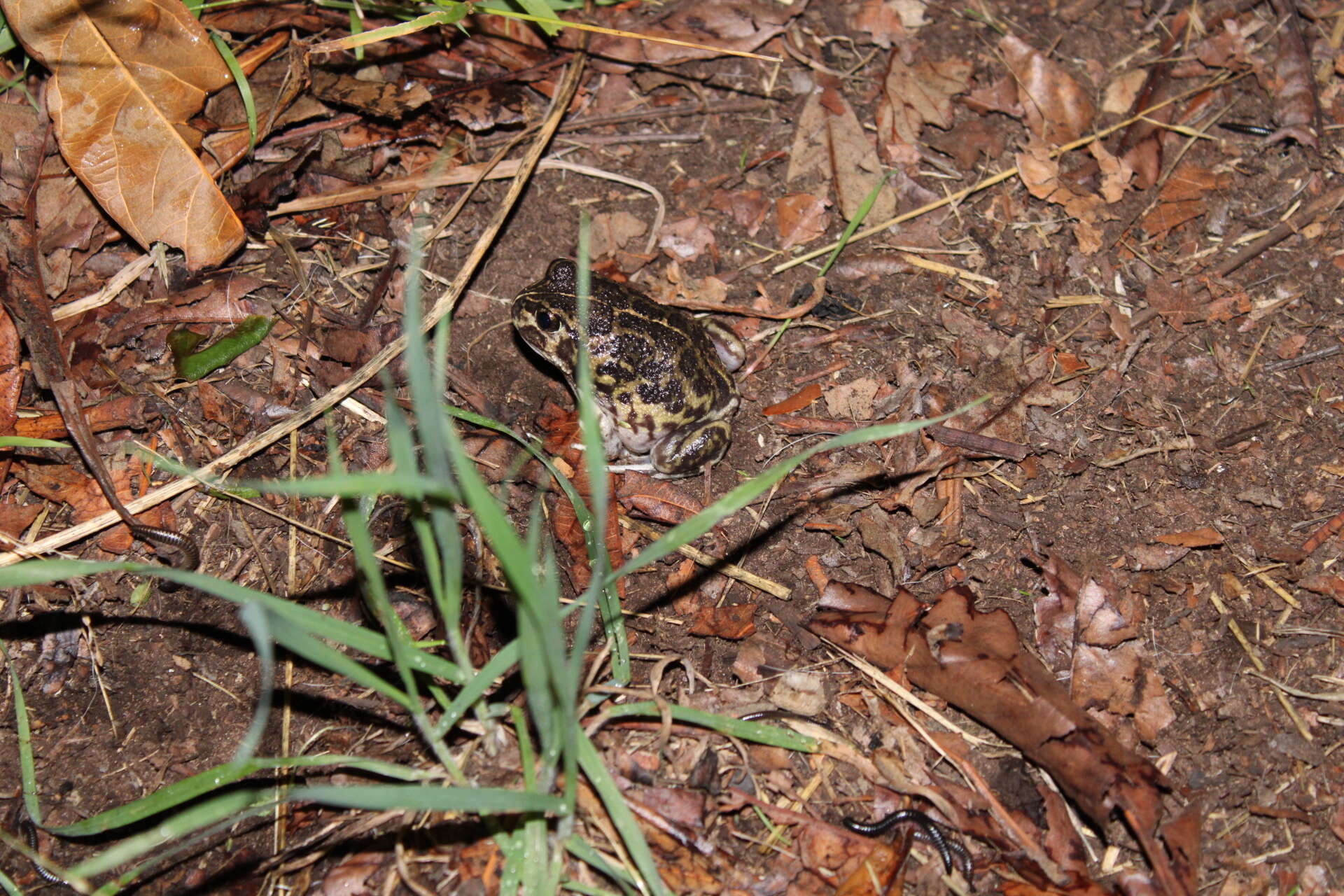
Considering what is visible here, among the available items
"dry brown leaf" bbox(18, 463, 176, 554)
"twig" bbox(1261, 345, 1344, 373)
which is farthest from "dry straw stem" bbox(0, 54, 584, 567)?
"twig" bbox(1261, 345, 1344, 373)

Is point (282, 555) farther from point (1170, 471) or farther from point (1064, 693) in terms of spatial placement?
point (1170, 471)

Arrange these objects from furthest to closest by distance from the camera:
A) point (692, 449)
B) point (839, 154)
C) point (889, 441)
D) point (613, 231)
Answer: point (839, 154) < point (613, 231) < point (889, 441) < point (692, 449)

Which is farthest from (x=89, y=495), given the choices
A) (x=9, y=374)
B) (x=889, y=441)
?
(x=889, y=441)

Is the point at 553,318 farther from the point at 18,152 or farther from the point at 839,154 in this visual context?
the point at 18,152

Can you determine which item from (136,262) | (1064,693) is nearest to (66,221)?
(136,262)

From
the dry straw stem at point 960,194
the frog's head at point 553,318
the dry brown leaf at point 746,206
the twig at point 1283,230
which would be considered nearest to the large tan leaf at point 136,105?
the frog's head at point 553,318

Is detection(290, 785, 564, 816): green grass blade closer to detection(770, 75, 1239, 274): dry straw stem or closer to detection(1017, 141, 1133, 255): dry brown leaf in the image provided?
detection(770, 75, 1239, 274): dry straw stem

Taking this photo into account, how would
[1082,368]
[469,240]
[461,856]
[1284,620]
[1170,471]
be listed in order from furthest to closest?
1. [469,240]
2. [1082,368]
3. [1170,471]
4. [1284,620]
5. [461,856]
